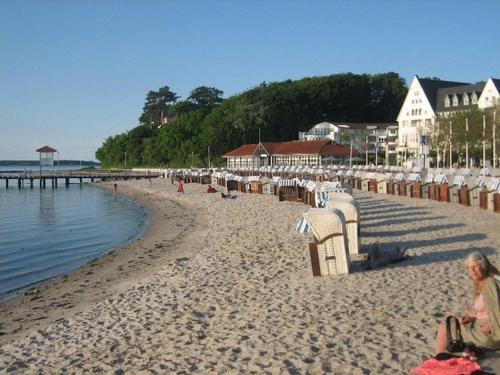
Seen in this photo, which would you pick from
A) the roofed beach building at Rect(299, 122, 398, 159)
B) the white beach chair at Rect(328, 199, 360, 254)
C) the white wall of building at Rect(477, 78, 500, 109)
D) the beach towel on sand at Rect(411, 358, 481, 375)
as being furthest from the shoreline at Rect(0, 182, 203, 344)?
the roofed beach building at Rect(299, 122, 398, 159)

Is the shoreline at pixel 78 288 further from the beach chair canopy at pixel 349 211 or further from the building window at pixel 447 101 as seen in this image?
the building window at pixel 447 101

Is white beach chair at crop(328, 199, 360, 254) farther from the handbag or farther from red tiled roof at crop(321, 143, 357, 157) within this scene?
red tiled roof at crop(321, 143, 357, 157)

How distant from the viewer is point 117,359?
6090mm

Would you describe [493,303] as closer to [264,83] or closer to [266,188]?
[266,188]

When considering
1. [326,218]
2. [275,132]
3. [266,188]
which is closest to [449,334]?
[326,218]

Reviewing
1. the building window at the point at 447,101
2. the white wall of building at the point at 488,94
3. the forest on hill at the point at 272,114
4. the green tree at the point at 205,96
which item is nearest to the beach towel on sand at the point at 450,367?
the white wall of building at the point at 488,94

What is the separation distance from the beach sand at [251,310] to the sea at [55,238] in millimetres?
1311

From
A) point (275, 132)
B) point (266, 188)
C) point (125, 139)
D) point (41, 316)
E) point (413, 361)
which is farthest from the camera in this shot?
point (125, 139)

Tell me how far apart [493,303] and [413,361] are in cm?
120

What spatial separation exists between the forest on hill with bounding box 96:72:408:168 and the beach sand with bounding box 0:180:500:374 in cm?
7289

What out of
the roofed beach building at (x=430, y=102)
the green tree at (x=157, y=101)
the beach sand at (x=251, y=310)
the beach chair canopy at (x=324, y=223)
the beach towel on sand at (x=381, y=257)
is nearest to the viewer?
the beach sand at (x=251, y=310)

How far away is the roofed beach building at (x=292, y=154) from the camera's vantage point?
58.4 m

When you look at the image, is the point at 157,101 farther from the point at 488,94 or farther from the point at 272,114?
the point at 488,94

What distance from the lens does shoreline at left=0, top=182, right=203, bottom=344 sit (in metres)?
9.17
